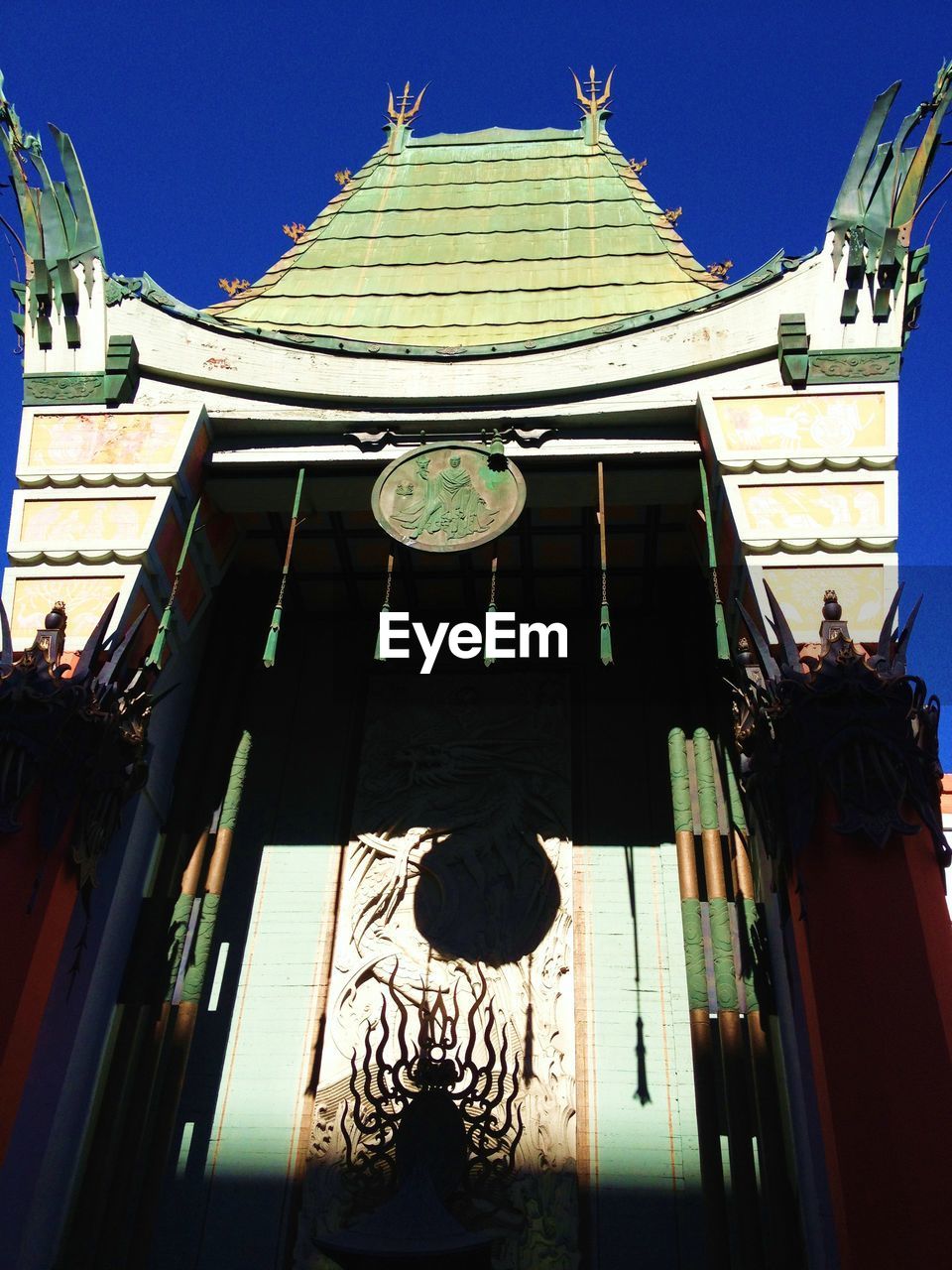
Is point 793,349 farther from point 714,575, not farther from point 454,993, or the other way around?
point 454,993

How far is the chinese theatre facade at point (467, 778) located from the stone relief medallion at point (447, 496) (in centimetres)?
5

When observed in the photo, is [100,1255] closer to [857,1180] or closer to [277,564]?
[857,1180]

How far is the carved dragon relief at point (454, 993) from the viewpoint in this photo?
10984 millimetres

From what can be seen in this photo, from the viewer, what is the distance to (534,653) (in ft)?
49.8

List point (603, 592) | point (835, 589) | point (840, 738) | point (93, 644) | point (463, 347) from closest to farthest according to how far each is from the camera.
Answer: point (840, 738) < point (835, 589) < point (93, 644) < point (603, 592) < point (463, 347)

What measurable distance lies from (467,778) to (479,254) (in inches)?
312

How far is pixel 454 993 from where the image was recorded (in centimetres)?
1256

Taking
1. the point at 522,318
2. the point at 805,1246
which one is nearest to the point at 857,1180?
the point at 805,1246

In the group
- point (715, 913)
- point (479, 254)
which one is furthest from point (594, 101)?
point (715, 913)

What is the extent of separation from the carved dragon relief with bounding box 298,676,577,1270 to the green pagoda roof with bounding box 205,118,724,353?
15.9 feet

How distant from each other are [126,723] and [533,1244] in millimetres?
6092

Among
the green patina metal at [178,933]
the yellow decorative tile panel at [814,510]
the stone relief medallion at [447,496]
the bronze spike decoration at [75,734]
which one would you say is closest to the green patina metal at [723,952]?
the yellow decorative tile panel at [814,510]

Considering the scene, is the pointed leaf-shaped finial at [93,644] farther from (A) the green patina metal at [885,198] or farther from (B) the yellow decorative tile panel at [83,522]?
(A) the green patina metal at [885,198]

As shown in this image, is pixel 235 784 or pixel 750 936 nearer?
pixel 750 936
